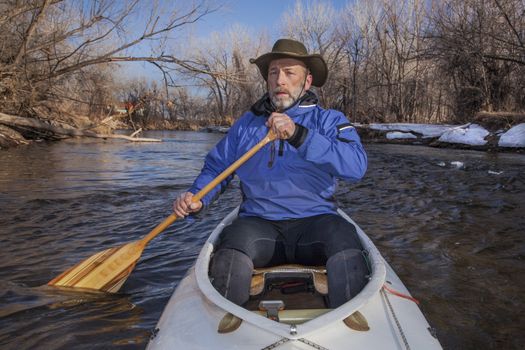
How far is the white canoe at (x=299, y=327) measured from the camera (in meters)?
1.46

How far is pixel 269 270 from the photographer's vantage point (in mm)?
2273

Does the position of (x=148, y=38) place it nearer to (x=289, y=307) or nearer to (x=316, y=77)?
(x=316, y=77)

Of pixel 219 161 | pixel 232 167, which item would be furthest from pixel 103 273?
pixel 232 167

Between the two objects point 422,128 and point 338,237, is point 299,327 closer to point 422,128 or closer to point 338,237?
point 338,237

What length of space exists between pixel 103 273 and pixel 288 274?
4.78 ft

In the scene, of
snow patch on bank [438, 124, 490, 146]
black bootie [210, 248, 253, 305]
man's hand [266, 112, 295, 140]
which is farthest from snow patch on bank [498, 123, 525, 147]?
black bootie [210, 248, 253, 305]

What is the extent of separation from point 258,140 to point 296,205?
0.48 meters

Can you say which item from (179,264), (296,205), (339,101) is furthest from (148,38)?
(339,101)

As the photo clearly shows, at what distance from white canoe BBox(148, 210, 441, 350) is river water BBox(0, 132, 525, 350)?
0.77 m

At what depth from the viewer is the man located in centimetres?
205

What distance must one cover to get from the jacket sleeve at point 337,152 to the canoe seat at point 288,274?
55 centimetres

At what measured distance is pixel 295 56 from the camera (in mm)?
2588

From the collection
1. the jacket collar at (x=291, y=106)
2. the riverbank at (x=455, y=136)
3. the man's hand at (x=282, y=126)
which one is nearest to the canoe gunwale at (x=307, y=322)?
the man's hand at (x=282, y=126)

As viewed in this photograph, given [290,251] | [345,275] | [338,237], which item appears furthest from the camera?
[290,251]
